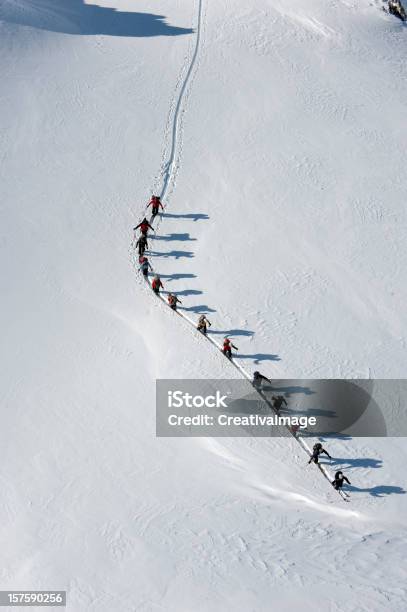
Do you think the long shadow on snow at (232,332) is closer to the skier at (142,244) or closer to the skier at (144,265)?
the skier at (144,265)

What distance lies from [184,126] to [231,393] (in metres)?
16.7

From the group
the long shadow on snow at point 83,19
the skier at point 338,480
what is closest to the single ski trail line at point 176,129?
the long shadow on snow at point 83,19

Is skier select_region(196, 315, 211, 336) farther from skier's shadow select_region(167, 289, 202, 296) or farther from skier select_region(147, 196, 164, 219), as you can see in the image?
skier select_region(147, 196, 164, 219)

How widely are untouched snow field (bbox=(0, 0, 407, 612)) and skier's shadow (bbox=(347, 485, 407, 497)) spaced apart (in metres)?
0.09

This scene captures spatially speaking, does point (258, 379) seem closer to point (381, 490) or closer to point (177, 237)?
point (381, 490)

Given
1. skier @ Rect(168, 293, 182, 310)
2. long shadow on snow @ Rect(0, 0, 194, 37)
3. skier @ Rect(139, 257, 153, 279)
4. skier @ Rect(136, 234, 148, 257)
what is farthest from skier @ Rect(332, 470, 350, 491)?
long shadow on snow @ Rect(0, 0, 194, 37)

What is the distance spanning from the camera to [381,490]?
26.1 m

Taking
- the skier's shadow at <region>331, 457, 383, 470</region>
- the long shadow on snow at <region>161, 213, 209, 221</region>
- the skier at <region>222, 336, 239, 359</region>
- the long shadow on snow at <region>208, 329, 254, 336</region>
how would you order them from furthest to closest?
the long shadow on snow at <region>161, 213, 209, 221</region>, the long shadow on snow at <region>208, 329, 254, 336</region>, the skier at <region>222, 336, 239, 359</region>, the skier's shadow at <region>331, 457, 383, 470</region>

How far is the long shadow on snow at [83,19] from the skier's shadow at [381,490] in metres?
29.6

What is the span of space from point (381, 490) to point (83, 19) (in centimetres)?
3267

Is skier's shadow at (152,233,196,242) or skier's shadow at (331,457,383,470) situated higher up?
skier's shadow at (152,233,196,242)

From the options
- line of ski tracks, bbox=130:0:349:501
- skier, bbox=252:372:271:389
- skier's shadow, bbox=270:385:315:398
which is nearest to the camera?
line of ski tracks, bbox=130:0:349:501

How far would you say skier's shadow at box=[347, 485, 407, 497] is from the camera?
85.3ft

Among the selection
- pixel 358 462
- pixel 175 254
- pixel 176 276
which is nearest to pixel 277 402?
pixel 358 462
